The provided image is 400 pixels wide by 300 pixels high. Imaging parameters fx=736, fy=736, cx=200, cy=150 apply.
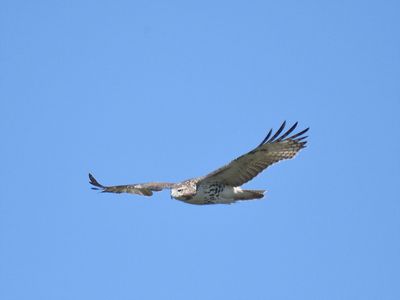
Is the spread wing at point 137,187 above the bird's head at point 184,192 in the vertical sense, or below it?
above

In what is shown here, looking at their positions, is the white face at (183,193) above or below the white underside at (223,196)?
above

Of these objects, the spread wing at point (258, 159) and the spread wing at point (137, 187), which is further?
the spread wing at point (137, 187)

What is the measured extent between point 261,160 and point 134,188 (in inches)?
135

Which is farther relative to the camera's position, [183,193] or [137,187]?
[137,187]

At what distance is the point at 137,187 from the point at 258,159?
131 inches

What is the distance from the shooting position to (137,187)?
15852 millimetres

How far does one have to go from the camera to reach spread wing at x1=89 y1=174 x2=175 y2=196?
50.3 feet

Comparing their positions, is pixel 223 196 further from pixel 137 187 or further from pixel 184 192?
pixel 137 187

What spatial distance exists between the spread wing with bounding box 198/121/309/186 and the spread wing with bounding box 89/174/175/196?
6.06 ft

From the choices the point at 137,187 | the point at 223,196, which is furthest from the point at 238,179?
the point at 137,187

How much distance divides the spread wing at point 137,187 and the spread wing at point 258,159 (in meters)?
1.85

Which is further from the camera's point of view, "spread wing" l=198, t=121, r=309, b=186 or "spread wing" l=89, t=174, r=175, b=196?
"spread wing" l=89, t=174, r=175, b=196

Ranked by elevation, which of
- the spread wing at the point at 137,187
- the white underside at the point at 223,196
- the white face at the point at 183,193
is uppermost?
the spread wing at the point at 137,187

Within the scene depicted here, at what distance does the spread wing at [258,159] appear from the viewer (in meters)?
13.4
